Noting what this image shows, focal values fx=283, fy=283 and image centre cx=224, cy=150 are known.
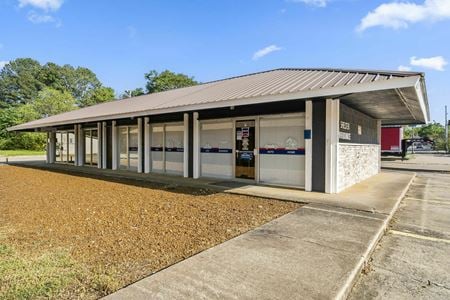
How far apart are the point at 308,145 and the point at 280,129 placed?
1.15m

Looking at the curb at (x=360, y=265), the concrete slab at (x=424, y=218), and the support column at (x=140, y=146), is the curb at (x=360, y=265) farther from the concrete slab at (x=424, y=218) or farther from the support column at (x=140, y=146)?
the support column at (x=140, y=146)

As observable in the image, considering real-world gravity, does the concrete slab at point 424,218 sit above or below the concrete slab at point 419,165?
below

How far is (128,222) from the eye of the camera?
5.15 m

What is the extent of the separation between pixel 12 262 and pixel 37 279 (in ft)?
2.34

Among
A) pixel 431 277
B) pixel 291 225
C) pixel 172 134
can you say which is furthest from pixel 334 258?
pixel 172 134

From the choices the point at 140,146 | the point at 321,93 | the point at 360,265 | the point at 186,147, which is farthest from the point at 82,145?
the point at 360,265

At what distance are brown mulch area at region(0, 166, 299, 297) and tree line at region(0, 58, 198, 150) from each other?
38.3m

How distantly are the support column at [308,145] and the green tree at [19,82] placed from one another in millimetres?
70243

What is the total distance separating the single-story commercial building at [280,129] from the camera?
7.07 metres

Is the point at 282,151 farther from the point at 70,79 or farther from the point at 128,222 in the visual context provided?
the point at 70,79

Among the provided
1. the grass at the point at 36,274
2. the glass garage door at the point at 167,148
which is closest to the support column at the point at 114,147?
the glass garage door at the point at 167,148

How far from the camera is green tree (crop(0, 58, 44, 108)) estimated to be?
61.6 meters

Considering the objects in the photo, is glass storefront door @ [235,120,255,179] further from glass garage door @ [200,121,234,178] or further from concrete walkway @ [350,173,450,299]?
concrete walkway @ [350,173,450,299]

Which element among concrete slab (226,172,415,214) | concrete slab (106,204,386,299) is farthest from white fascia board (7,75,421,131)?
concrete slab (106,204,386,299)
